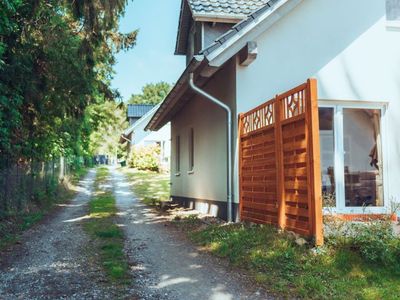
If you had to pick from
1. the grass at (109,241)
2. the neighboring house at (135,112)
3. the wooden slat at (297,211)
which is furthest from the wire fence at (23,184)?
the neighboring house at (135,112)

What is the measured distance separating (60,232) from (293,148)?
548cm

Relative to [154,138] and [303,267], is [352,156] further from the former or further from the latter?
[154,138]

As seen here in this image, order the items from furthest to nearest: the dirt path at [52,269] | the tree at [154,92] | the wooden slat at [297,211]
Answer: the tree at [154,92] < the wooden slat at [297,211] < the dirt path at [52,269]

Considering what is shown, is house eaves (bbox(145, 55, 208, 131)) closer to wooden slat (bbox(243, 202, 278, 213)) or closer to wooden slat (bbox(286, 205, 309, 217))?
wooden slat (bbox(243, 202, 278, 213))

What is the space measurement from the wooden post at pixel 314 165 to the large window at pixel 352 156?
9.19 feet

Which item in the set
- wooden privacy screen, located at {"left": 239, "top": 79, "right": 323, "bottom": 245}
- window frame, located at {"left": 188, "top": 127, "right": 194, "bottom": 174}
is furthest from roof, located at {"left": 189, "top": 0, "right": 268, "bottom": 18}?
window frame, located at {"left": 188, "top": 127, "right": 194, "bottom": 174}

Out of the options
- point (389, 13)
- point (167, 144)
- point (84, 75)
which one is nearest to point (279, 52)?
point (389, 13)

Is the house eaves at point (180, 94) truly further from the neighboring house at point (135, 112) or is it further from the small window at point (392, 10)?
the neighboring house at point (135, 112)

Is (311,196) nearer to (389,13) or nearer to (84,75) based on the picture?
(389,13)

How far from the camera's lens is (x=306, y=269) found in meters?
5.37

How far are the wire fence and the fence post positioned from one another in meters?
5.98

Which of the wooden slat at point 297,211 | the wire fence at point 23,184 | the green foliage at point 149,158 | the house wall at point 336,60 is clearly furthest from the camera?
the green foliage at point 149,158

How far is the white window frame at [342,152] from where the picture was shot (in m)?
8.66

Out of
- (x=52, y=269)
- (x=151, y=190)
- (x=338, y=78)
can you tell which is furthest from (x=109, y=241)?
(x=151, y=190)
